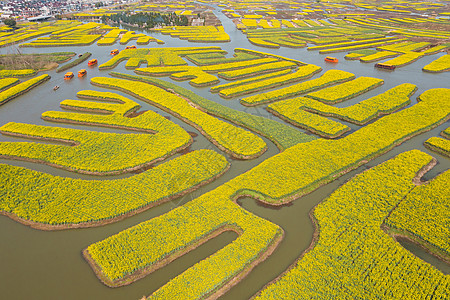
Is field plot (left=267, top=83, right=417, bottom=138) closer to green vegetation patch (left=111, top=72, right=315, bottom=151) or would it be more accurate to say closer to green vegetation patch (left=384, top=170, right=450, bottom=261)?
green vegetation patch (left=111, top=72, right=315, bottom=151)

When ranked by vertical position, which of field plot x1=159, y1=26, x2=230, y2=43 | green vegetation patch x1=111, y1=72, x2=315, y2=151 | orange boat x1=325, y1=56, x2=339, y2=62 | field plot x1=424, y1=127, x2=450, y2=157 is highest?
field plot x1=159, y1=26, x2=230, y2=43

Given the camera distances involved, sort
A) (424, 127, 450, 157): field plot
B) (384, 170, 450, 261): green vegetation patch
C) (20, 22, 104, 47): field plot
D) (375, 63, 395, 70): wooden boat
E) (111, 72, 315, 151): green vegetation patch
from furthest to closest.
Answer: (20, 22, 104, 47): field plot < (375, 63, 395, 70): wooden boat < (111, 72, 315, 151): green vegetation patch < (424, 127, 450, 157): field plot < (384, 170, 450, 261): green vegetation patch

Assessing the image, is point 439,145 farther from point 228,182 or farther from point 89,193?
point 89,193

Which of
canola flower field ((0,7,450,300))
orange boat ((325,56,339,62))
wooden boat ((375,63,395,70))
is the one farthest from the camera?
orange boat ((325,56,339,62))

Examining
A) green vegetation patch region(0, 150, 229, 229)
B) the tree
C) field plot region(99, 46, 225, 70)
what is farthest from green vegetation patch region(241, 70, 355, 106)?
the tree

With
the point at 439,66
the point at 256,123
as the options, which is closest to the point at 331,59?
the point at 439,66

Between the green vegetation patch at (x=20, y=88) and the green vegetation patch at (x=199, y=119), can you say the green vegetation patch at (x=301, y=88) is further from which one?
the green vegetation patch at (x=20, y=88)

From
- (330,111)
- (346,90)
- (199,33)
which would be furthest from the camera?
(199,33)

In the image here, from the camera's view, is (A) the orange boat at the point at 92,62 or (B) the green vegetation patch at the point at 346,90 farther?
(A) the orange boat at the point at 92,62

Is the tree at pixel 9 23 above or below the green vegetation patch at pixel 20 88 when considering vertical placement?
above

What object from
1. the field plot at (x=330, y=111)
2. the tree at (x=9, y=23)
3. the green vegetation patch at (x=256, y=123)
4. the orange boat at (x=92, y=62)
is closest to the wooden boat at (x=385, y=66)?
the field plot at (x=330, y=111)
